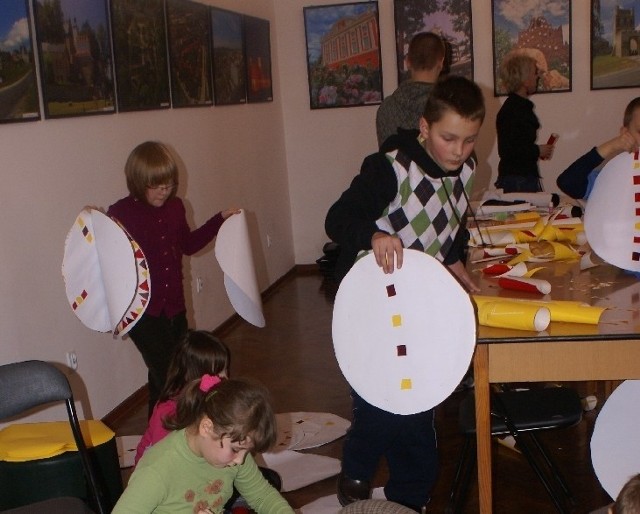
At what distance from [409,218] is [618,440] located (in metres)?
0.95

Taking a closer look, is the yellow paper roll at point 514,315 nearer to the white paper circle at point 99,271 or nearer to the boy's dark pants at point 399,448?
the boy's dark pants at point 399,448

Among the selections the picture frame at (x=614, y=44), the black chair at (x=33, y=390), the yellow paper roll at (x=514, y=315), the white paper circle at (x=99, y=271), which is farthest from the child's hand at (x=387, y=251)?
the picture frame at (x=614, y=44)

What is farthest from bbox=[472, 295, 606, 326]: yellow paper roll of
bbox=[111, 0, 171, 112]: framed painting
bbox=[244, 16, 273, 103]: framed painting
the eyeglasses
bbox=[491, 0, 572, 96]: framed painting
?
bbox=[491, 0, 572, 96]: framed painting

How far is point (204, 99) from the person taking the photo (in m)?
5.75

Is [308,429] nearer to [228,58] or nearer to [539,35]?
[228,58]

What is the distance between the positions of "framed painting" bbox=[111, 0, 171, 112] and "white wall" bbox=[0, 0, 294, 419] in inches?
3.5

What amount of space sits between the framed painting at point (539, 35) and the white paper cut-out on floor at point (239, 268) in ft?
13.9

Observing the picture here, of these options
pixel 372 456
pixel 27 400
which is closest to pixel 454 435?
pixel 372 456

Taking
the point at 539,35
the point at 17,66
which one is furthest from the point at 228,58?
the point at 17,66

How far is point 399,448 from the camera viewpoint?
290 cm

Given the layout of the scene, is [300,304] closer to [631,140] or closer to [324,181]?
[324,181]

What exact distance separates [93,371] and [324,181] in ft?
13.1

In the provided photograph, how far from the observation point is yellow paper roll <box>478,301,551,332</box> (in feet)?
7.89

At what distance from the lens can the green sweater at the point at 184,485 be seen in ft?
6.56
